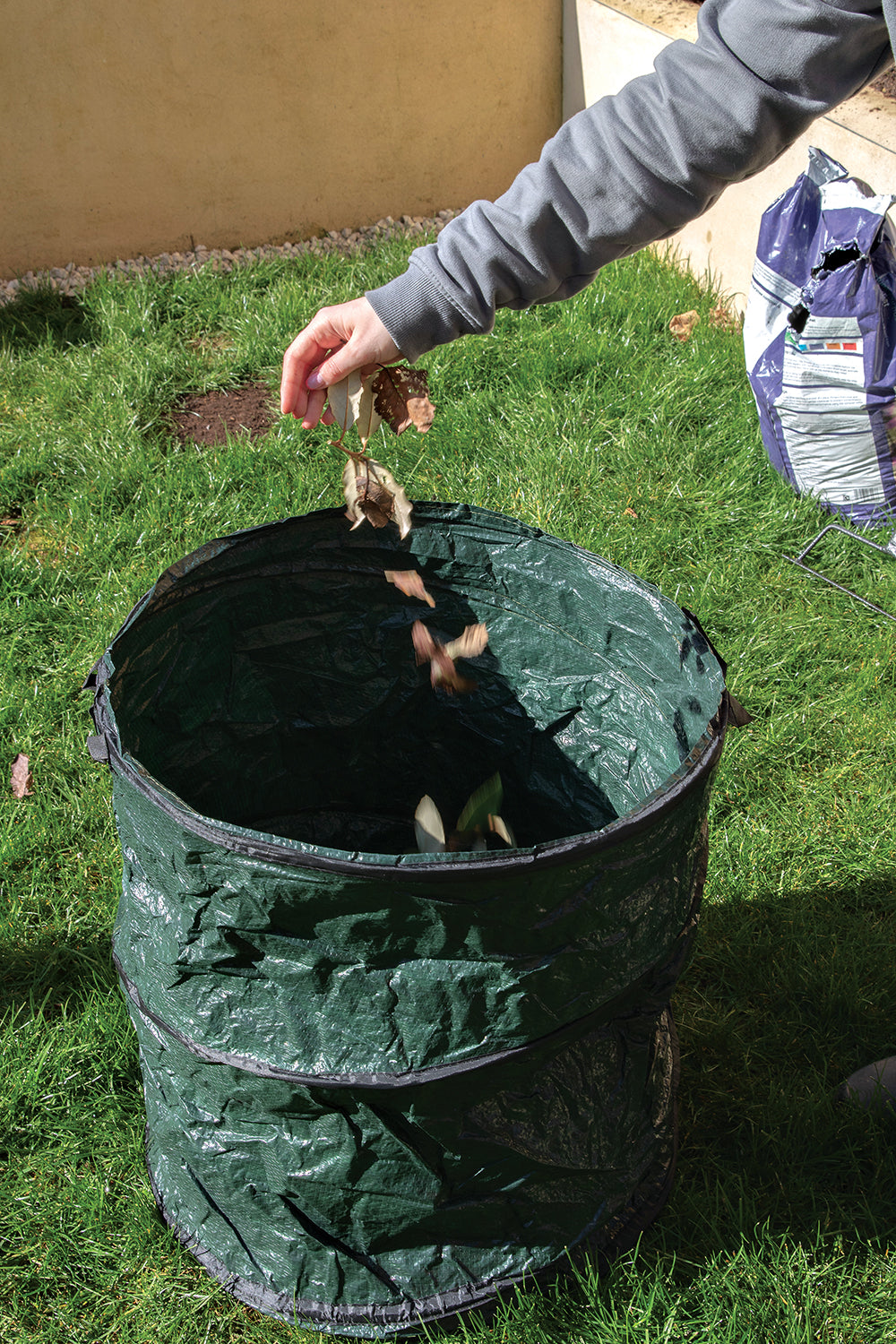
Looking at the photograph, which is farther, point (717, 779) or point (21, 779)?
point (717, 779)

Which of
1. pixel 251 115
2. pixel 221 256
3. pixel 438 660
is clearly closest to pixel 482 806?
pixel 438 660

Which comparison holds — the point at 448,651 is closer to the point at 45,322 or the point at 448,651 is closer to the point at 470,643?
the point at 470,643

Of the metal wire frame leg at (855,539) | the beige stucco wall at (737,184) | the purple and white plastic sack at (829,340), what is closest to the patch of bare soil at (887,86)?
the beige stucco wall at (737,184)

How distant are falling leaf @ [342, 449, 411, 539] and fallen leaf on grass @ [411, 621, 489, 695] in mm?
248

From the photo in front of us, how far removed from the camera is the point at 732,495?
3270mm

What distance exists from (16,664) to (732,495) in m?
2.03

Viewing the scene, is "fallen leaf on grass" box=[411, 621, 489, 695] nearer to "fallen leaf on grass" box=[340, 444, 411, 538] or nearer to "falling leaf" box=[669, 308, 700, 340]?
"fallen leaf on grass" box=[340, 444, 411, 538]

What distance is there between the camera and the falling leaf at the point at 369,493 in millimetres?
1785

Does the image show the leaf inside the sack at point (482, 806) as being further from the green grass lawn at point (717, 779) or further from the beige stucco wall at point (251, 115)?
the beige stucco wall at point (251, 115)

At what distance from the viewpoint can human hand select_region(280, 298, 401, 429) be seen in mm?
1548

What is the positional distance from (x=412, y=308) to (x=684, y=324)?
8.58 ft

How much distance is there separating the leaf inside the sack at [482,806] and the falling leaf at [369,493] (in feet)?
1.76

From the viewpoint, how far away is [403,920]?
1235 millimetres

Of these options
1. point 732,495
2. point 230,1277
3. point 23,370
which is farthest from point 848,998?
point 23,370
